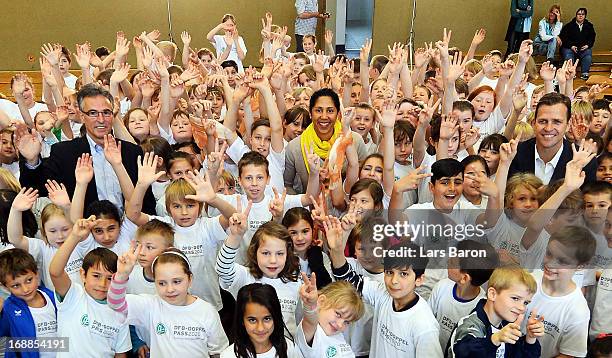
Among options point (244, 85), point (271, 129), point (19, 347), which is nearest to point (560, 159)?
point (271, 129)

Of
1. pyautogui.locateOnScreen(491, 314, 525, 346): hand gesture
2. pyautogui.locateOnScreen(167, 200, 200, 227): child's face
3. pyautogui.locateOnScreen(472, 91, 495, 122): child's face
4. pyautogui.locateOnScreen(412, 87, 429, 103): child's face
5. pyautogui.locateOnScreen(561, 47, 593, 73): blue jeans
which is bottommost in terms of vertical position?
pyautogui.locateOnScreen(491, 314, 525, 346): hand gesture

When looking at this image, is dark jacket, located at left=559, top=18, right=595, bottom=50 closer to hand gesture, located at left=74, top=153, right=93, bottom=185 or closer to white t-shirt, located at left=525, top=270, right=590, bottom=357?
white t-shirt, located at left=525, top=270, right=590, bottom=357

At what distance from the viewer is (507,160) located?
2.88 metres

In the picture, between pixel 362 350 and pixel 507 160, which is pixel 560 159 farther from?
pixel 362 350

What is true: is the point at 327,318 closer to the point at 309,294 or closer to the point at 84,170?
the point at 309,294

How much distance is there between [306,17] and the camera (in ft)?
31.8

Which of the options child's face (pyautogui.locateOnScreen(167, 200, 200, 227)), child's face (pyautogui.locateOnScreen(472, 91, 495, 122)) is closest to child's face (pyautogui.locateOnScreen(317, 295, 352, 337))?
child's face (pyautogui.locateOnScreen(167, 200, 200, 227))

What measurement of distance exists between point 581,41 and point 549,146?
24.4 ft

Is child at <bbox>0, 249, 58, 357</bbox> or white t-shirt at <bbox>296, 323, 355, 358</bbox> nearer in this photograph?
white t-shirt at <bbox>296, 323, 355, 358</bbox>

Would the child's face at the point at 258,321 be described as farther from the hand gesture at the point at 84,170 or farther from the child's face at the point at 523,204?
the child's face at the point at 523,204

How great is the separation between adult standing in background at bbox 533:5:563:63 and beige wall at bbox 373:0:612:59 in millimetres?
557

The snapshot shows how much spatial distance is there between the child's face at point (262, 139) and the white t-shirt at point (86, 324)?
5.09 ft

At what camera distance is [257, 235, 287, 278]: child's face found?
252cm

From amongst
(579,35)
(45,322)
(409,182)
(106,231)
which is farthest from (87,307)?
(579,35)
